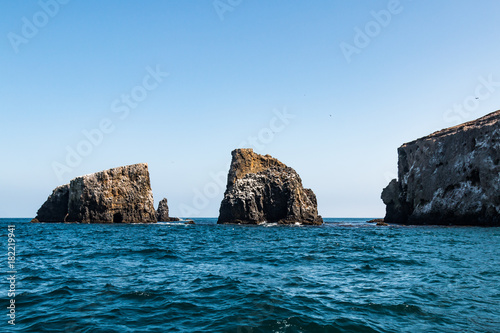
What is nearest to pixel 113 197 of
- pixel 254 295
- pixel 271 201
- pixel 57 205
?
pixel 57 205

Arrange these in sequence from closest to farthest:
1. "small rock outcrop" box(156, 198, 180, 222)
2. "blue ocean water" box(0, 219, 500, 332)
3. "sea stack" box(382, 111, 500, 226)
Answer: "blue ocean water" box(0, 219, 500, 332) → "sea stack" box(382, 111, 500, 226) → "small rock outcrop" box(156, 198, 180, 222)

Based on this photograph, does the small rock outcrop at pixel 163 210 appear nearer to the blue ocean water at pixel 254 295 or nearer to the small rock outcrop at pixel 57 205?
the small rock outcrop at pixel 57 205

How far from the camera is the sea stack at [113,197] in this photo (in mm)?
77688

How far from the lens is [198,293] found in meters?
11.6

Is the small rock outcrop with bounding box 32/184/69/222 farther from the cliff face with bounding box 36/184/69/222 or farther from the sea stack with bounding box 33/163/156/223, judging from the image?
the sea stack with bounding box 33/163/156/223

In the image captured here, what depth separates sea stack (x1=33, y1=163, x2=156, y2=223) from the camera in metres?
77.7

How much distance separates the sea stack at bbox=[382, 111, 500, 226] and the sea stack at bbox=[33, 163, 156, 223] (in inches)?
2593

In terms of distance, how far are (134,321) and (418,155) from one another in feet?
284

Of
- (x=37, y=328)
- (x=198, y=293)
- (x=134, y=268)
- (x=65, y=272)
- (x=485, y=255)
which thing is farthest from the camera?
(x=485, y=255)

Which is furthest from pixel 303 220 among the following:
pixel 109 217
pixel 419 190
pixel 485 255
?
pixel 485 255

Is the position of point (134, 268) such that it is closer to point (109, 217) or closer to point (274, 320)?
point (274, 320)

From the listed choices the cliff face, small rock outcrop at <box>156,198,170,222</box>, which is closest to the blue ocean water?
the cliff face

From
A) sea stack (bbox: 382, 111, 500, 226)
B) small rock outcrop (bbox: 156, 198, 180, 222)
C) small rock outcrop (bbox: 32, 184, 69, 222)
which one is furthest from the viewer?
small rock outcrop (bbox: 156, 198, 180, 222)

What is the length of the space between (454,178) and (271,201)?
40.3 m
